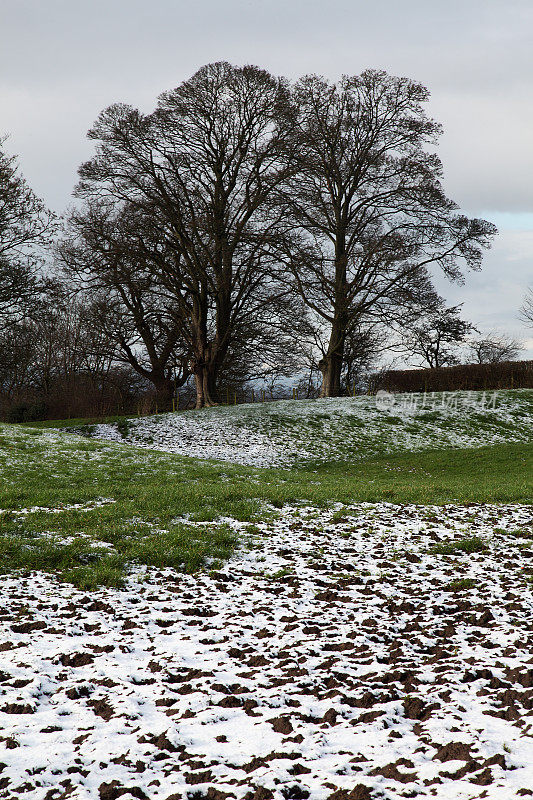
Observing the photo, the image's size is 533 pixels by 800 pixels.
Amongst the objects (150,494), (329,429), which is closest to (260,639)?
(150,494)

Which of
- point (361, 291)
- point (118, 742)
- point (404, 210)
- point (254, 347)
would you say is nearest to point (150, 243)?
point (254, 347)

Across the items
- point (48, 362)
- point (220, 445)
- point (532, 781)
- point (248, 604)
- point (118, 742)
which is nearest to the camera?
point (532, 781)

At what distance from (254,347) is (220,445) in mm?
11505

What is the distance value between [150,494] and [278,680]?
7058 mm

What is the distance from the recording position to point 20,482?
12.6 meters

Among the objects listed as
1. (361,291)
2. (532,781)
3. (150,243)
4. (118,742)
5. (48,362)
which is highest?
(150,243)

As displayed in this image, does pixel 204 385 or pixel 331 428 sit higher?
pixel 204 385

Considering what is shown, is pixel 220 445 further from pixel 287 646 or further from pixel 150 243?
pixel 287 646

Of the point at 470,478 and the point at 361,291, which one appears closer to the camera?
the point at 470,478

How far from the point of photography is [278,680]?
5.00m

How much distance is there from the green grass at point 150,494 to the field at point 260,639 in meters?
0.06

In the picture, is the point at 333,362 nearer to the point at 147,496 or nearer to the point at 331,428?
the point at 331,428

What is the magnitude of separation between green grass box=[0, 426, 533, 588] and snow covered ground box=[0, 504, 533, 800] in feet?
1.65

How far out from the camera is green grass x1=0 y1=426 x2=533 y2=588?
27.1ft
